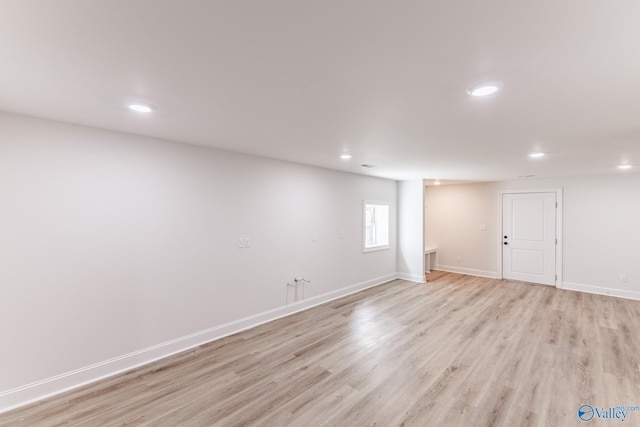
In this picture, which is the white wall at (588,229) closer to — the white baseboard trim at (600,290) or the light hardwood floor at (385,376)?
the white baseboard trim at (600,290)

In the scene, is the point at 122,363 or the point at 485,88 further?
the point at 122,363

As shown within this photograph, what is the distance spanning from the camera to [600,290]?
535 cm

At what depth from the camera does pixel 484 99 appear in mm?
1854

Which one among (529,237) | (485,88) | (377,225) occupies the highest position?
(485,88)

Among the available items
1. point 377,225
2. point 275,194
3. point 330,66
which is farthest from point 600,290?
point 330,66

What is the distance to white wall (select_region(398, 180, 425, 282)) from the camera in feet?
20.2

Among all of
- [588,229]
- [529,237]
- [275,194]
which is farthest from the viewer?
[529,237]

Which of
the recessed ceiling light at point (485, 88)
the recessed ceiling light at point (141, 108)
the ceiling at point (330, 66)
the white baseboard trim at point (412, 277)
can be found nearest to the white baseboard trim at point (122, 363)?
the ceiling at point (330, 66)

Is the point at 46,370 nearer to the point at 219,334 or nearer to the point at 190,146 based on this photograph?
the point at 219,334

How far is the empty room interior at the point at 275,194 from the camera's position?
123cm

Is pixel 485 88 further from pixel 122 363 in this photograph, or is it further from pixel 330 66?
pixel 122 363

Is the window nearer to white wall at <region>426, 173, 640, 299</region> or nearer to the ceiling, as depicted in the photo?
white wall at <region>426, 173, 640, 299</region>

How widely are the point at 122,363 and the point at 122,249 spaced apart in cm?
109

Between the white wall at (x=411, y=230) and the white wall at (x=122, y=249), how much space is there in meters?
3.10
